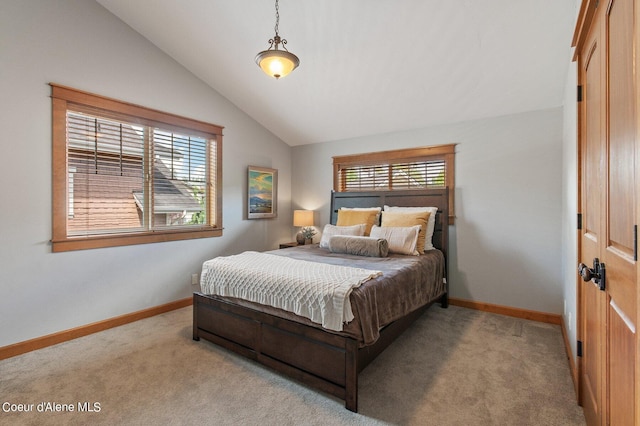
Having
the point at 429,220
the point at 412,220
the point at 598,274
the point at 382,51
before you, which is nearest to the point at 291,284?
the point at 598,274

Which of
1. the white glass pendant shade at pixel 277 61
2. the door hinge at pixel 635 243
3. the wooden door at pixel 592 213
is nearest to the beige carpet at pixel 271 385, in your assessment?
the wooden door at pixel 592 213

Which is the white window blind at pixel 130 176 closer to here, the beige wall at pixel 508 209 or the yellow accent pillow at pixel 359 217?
the yellow accent pillow at pixel 359 217

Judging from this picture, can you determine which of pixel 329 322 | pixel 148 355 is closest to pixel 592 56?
pixel 329 322

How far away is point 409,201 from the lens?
396 centimetres

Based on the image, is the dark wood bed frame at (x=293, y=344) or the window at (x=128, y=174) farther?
the window at (x=128, y=174)

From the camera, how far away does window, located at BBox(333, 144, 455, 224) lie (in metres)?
3.80

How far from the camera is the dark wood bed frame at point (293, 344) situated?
187 centimetres

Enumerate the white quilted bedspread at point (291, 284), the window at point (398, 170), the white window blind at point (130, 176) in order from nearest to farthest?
the white quilted bedspread at point (291, 284)
the white window blind at point (130, 176)
the window at point (398, 170)

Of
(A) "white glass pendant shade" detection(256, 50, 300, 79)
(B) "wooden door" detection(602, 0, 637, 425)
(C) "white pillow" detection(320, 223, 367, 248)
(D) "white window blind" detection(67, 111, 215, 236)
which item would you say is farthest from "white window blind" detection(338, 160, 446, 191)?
(B) "wooden door" detection(602, 0, 637, 425)

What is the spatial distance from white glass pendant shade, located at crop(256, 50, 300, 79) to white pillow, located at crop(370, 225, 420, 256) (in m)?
1.98

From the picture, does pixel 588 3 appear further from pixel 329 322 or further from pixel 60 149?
pixel 60 149

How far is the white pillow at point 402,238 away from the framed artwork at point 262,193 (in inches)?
79.3

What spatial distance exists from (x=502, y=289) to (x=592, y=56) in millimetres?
2653

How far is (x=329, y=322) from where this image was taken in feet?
6.27
